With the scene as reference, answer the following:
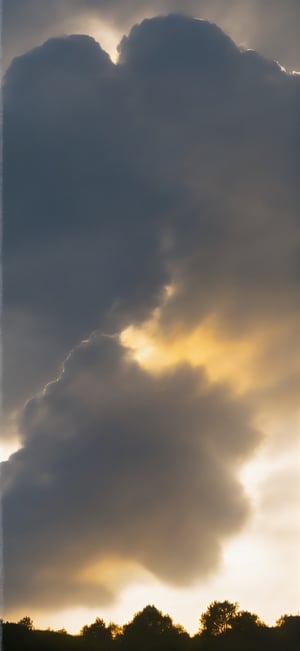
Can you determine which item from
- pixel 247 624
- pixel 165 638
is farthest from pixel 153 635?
pixel 247 624

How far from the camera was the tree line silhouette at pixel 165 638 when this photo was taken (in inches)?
6486

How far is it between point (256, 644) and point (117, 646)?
37772 mm

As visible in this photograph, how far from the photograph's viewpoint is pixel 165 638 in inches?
7357

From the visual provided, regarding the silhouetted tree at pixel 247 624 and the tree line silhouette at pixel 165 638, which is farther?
the silhouetted tree at pixel 247 624

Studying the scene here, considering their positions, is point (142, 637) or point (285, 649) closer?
point (285, 649)

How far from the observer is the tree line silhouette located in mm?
164750

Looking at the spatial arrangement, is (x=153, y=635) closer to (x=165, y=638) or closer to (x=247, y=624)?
(x=165, y=638)

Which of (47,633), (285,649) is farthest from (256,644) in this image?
(47,633)

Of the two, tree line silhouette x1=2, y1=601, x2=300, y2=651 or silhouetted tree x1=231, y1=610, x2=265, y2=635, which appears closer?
tree line silhouette x1=2, y1=601, x2=300, y2=651

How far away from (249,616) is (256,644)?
109ft

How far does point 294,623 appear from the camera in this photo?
175625 millimetres

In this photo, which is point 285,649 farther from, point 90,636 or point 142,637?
point 90,636

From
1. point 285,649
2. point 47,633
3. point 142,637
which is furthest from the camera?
point 142,637

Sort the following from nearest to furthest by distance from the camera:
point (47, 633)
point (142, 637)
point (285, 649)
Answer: point (285, 649) < point (47, 633) < point (142, 637)
